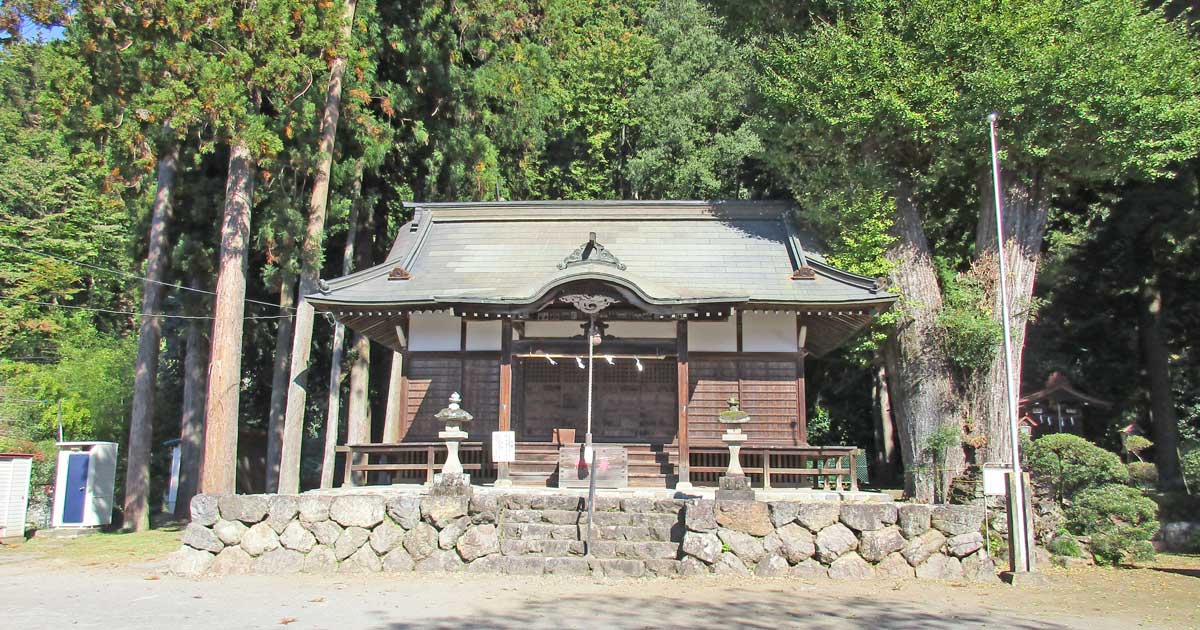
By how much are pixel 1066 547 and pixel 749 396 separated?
210 inches

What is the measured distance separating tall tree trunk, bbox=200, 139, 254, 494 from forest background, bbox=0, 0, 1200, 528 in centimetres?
5

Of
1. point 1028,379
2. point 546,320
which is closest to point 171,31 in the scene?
point 546,320

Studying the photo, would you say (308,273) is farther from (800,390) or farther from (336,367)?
(800,390)

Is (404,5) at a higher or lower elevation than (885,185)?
higher

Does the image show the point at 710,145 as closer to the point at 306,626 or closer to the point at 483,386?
the point at 483,386

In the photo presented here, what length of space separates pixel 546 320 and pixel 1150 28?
11.6 m

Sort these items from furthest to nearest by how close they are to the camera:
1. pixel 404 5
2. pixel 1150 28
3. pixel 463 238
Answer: pixel 404 5 → pixel 463 238 → pixel 1150 28

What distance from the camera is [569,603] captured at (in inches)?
328

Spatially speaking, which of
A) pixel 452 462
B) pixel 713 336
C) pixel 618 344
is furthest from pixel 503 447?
pixel 713 336

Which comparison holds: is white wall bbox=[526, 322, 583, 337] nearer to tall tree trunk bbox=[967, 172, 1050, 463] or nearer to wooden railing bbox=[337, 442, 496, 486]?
wooden railing bbox=[337, 442, 496, 486]

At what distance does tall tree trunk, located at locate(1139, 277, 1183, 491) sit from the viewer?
57.0 ft

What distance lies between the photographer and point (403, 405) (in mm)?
14898

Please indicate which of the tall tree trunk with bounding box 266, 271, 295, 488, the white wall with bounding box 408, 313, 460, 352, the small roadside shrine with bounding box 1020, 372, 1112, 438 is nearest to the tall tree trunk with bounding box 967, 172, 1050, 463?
the white wall with bounding box 408, 313, 460, 352

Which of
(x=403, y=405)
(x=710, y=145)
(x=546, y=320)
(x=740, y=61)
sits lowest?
(x=403, y=405)
